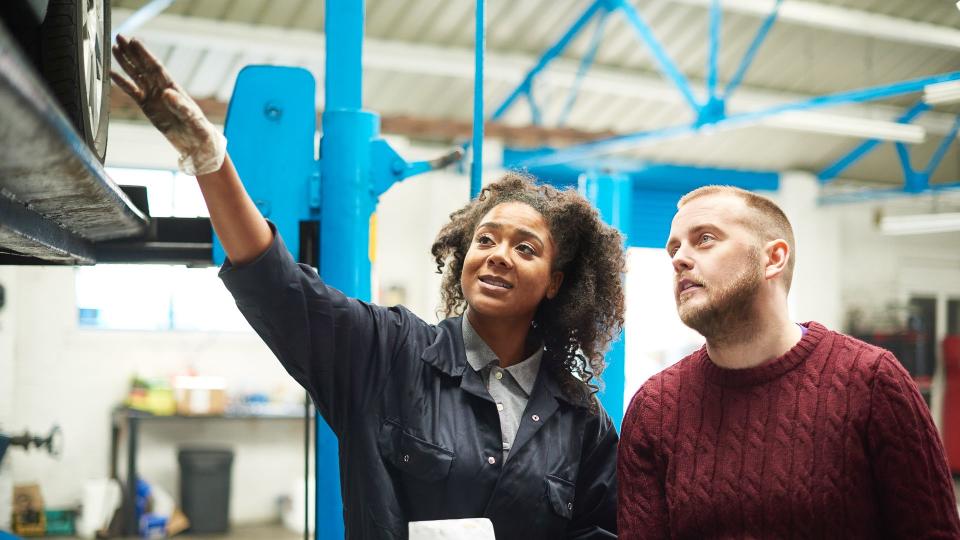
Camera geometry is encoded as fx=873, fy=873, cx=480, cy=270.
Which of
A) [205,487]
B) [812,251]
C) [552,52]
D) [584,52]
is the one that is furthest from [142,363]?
[812,251]

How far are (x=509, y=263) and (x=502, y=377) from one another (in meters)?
0.24

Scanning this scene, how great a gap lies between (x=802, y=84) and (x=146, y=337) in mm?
7093

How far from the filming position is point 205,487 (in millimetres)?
7270

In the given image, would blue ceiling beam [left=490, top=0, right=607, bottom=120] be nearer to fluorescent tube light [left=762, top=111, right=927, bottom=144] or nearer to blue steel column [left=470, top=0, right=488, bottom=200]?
fluorescent tube light [left=762, top=111, right=927, bottom=144]

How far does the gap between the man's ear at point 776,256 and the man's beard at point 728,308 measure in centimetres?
3

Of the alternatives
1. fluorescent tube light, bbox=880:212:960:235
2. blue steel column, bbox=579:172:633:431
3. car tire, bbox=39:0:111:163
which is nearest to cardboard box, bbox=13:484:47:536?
blue steel column, bbox=579:172:633:431

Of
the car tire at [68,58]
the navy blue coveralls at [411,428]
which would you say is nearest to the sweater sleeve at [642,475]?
the navy blue coveralls at [411,428]

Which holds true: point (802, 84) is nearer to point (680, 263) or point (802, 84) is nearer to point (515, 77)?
point (515, 77)

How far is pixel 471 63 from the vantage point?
7.91m

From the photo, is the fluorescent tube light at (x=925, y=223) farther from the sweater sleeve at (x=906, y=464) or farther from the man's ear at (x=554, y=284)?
the sweater sleeve at (x=906, y=464)

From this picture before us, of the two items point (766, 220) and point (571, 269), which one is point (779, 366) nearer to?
point (766, 220)

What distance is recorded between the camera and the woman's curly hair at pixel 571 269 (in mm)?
1984

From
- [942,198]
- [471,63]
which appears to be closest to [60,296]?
[471,63]

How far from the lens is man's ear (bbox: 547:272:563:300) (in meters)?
2.00
